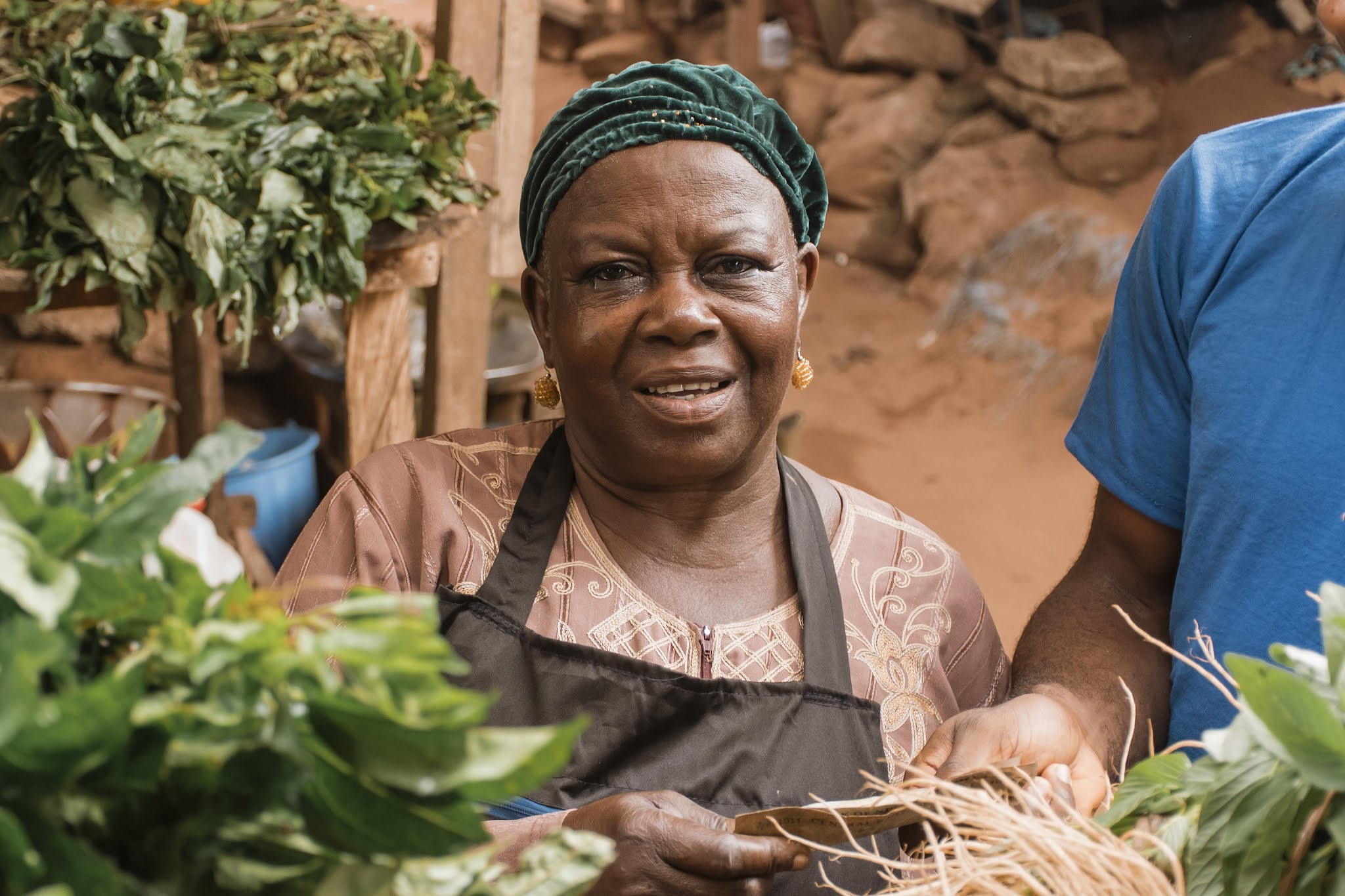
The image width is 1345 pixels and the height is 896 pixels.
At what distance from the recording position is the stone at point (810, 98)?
10.4m

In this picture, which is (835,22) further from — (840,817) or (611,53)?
(840,817)

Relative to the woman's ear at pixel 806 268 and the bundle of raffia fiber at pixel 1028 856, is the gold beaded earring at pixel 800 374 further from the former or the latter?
the bundle of raffia fiber at pixel 1028 856

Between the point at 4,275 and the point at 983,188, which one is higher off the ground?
the point at 4,275

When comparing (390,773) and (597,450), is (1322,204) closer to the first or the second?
(597,450)

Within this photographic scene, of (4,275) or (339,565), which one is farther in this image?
(4,275)

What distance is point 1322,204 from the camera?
186cm

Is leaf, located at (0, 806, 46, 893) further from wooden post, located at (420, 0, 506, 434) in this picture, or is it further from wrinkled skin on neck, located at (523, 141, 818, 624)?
wooden post, located at (420, 0, 506, 434)

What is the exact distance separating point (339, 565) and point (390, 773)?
1.25m

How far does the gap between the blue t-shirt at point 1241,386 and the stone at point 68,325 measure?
523 cm

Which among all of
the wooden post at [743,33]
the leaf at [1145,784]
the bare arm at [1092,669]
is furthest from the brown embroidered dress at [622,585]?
the wooden post at [743,33]

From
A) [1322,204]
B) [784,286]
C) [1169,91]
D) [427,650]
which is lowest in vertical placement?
[1169,91]

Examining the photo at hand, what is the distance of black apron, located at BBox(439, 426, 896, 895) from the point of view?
1871 millimetres

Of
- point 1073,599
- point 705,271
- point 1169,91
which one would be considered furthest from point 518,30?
point 1169,91

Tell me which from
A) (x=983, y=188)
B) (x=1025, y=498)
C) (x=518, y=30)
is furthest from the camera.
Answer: (x=983, y=188)
